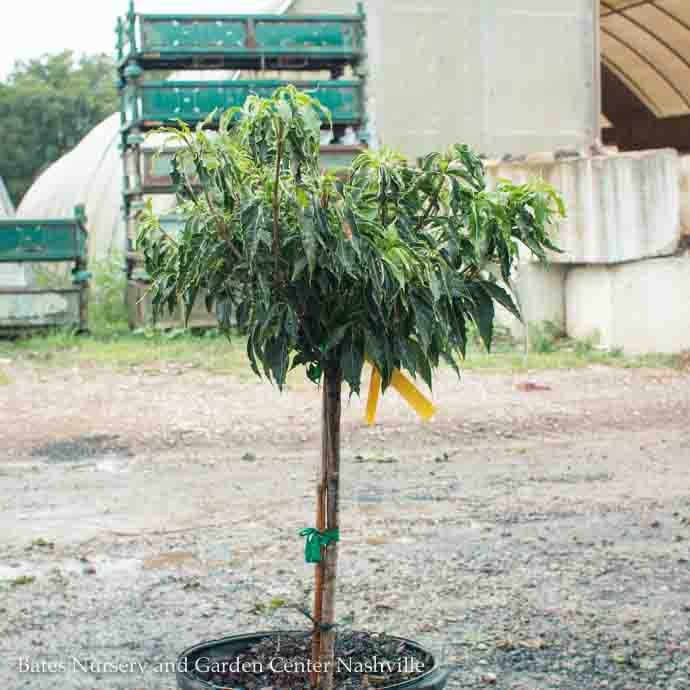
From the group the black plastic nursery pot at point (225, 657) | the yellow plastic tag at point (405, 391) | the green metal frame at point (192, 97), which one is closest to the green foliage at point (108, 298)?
the green metal frame at point (192, 97)

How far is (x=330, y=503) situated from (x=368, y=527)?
2.66 m

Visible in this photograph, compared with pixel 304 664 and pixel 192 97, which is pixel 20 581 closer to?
pixel 304 664

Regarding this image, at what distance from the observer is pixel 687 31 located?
18453 millimetres

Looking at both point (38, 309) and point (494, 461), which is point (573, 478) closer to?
point (494, 461)

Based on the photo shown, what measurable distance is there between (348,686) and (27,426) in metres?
5.69

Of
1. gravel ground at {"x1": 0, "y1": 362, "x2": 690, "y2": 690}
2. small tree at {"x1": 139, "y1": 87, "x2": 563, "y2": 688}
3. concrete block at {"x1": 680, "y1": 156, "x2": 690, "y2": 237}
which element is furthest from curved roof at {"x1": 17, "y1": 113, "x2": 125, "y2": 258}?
small tree at {"x1": 139, "y1": 87, "x2": 563, "y2": 688}

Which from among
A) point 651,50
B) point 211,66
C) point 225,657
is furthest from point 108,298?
point 225,657

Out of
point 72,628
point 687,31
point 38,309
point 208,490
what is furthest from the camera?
point 687,31

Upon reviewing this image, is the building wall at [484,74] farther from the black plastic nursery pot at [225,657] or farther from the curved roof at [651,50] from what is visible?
the black plastic nursery pot at [225,657]

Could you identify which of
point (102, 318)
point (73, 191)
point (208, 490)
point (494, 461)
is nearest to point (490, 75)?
point (102, 318)

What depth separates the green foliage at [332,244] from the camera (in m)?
3.00

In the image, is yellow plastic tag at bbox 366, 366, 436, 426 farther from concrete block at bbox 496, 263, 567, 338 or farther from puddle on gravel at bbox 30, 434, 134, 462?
concrete block at bbox 496, 263, 567, 338

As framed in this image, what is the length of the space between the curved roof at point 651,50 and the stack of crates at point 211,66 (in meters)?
6.53

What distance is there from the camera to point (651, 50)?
1984cm
